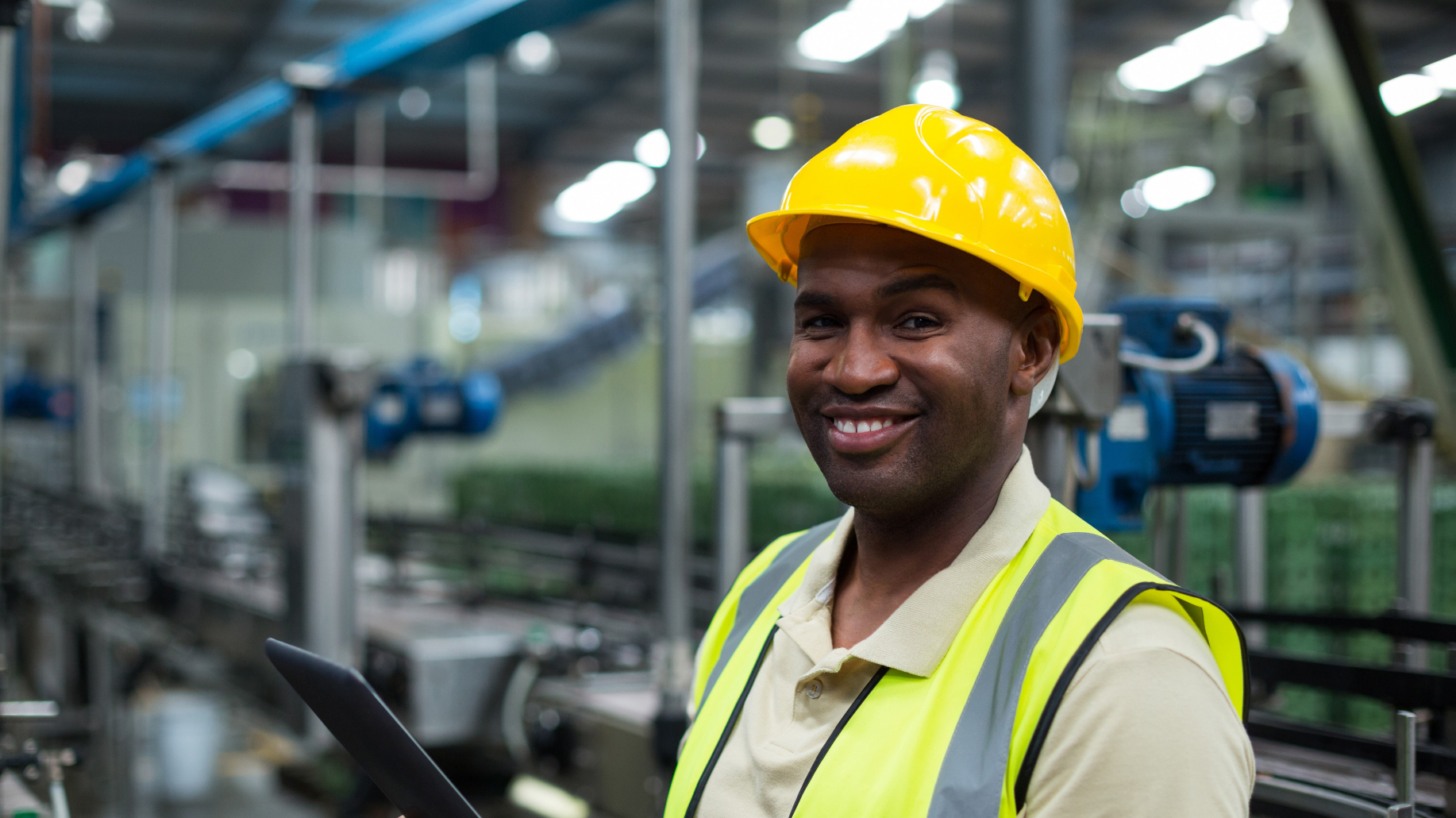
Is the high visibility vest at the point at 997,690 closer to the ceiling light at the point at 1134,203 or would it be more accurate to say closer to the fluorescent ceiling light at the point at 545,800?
the fluorescent ceiling light at the point at 545,800

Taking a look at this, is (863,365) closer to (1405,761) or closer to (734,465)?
(1405,761)

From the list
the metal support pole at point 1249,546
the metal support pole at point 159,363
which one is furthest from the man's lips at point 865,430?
the metal support pole at point 159,363

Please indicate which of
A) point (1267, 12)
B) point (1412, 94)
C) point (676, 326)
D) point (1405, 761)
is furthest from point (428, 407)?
point (1412, 94)

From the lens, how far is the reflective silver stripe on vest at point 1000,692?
950 millimetres

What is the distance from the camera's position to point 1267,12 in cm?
904

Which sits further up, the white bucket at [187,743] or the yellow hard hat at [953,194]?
the yellow hard hat at [953,194]

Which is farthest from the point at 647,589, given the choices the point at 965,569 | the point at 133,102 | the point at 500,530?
the point at 133,102

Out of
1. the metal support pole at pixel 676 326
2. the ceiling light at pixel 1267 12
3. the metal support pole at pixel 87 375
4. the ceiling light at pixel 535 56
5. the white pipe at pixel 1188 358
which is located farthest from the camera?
the ceiling light at pixel 535 56

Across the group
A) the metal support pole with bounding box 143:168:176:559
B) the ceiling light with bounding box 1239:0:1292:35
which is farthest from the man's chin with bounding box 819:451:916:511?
the ceiling light with bounding box 1239:0:1292:35

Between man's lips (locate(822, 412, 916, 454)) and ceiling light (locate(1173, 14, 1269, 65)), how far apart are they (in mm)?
13501

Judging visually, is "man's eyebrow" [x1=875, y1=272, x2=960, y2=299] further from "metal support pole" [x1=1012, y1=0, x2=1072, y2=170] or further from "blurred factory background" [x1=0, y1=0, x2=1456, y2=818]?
"metal support pole" [x1=1012, y1=0, x2=1072, y2=170]

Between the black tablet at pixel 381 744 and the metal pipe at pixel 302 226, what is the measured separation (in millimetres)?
2540

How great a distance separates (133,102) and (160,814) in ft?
43.8

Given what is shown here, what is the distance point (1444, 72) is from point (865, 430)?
13.7 m
